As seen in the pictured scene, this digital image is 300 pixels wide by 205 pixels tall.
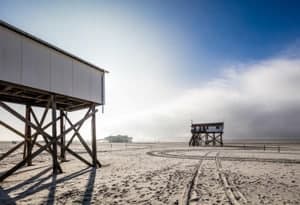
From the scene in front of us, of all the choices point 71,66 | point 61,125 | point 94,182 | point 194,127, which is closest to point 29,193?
point 94,182

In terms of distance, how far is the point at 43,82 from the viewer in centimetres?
905

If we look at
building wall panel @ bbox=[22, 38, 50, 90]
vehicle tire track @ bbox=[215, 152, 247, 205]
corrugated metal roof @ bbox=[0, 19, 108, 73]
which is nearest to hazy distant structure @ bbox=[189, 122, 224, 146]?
corrugated metal roof @ bbox=[0, 19, 108, 73]

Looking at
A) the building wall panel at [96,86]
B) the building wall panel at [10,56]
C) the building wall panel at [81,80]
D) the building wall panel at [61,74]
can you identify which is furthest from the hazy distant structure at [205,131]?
the building wall panel at [10,56]

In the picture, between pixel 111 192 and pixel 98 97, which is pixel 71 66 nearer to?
pixel 98 97

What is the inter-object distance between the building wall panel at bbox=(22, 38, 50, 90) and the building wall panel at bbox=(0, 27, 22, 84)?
0.79 ft

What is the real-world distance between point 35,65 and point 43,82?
2.67ft

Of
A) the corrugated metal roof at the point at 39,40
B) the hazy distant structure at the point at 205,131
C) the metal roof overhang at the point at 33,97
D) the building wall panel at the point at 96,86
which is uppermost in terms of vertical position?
the corrugated metal roof at the point at 39,40

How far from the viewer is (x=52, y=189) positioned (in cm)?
664

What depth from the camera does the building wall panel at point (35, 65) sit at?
8.30 metres

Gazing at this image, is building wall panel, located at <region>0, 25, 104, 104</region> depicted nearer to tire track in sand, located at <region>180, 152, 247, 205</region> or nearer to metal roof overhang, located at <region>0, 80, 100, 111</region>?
metal roof overhang, located at <region>0, 80, 100, 111</region>

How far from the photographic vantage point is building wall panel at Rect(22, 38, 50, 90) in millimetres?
8305

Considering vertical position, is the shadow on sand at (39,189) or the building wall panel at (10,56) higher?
the building wall panel at (10,56)

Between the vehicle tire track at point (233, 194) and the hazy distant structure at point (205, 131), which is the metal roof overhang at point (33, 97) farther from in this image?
the hazy distant structure at point (205, 131)

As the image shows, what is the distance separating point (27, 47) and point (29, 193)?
590 centimetres
